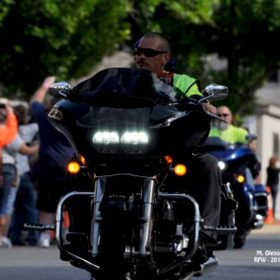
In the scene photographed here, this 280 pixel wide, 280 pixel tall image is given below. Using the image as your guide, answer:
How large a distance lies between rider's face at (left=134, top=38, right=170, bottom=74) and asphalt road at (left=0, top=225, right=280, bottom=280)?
231 centimetres

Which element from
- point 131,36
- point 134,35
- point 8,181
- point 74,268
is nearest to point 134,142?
point 74,268

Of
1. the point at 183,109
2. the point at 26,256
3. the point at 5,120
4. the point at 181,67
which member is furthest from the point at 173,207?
the point at 181,67

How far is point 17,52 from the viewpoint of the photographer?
32.1 metres

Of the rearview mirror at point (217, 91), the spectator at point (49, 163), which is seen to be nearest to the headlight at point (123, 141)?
the rearview mirror at point (217, 91)

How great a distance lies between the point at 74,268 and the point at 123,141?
13.9ft

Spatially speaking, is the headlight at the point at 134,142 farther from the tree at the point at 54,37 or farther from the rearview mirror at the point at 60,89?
the tree at the point at 54,37

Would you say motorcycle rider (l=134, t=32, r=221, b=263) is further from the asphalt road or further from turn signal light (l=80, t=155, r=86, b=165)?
the asphalt road

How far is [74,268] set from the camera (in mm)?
12328

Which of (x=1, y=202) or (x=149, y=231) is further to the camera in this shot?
(x=1, y=202)

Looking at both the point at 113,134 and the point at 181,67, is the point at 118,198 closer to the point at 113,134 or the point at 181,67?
the point at 113,134

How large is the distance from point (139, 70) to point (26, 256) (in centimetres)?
625

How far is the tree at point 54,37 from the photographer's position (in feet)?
98.7

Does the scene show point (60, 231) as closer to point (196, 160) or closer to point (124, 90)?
point (124, 90)

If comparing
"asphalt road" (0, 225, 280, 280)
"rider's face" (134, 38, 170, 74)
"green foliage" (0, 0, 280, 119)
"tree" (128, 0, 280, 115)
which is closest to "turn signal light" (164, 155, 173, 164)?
"rider's face" (134, 38, 170, 74)
